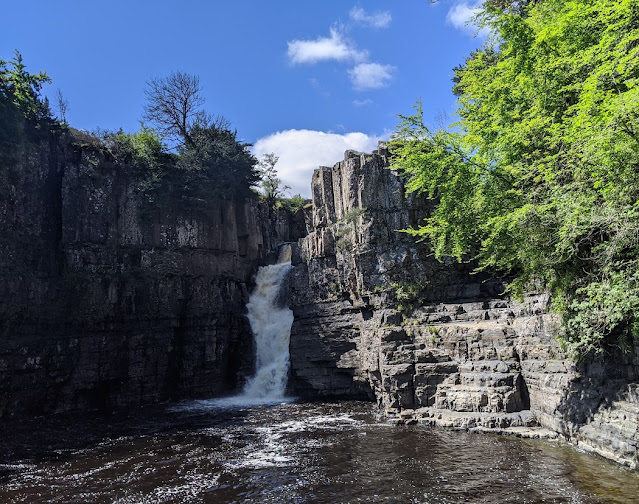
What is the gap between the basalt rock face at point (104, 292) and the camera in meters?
26.5

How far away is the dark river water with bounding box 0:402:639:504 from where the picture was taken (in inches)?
482

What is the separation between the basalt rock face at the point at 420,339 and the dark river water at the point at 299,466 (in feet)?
4.37

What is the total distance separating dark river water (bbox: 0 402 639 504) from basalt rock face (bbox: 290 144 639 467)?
1333 mm

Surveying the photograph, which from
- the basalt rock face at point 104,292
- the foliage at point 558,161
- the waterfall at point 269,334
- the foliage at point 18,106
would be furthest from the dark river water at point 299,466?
the foliage at point 18,106

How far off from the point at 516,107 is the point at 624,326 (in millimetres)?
8510

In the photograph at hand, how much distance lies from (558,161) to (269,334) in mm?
24221

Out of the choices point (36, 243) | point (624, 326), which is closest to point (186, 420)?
point (36, 243)

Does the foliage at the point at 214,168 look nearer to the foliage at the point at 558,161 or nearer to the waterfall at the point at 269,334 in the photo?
the waterfall at the point at 269,334

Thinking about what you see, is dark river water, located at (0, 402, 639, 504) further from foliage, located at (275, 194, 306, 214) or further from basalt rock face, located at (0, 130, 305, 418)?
→ foliage, located at (275, 194, 306, 214)

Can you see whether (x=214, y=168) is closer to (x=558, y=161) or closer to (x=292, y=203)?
(x=292, y=203)

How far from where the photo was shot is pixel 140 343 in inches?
1208

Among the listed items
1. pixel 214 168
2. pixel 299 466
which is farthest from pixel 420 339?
pixel 214 168

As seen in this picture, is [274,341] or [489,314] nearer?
[489,314]

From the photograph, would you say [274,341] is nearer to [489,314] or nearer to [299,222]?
[489,314]
